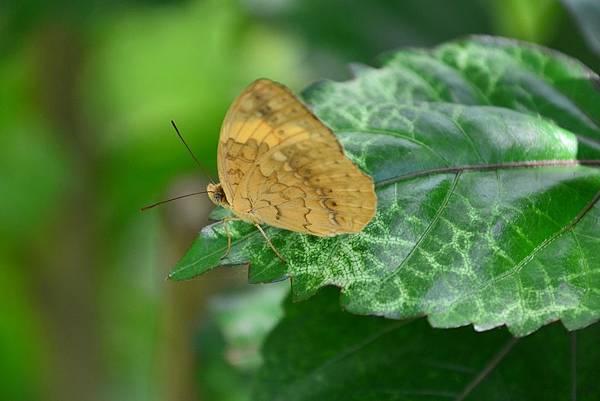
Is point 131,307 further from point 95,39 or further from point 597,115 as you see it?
point 597,115

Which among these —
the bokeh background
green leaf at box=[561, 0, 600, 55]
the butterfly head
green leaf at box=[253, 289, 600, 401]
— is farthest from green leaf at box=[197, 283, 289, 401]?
green leaf at box=[561, 0, 600, 55]

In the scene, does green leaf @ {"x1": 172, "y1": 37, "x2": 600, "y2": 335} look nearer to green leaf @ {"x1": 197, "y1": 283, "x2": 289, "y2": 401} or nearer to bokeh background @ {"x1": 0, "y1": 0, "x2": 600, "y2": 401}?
bokeh background @ {"x1": 0, "y1": 0, "x2": 600, "y2": 401}

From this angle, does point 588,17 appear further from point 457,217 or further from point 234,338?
point 234,338

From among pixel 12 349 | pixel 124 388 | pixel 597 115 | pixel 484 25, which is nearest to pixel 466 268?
pixel 597 115

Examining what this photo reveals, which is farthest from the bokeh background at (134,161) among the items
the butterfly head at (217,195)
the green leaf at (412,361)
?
the butterfly head at (217,195)

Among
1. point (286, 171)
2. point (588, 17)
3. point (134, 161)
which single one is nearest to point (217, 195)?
point (286, 171)

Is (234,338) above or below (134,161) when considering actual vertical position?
above

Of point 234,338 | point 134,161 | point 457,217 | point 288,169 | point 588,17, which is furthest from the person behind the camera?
point 134,161
